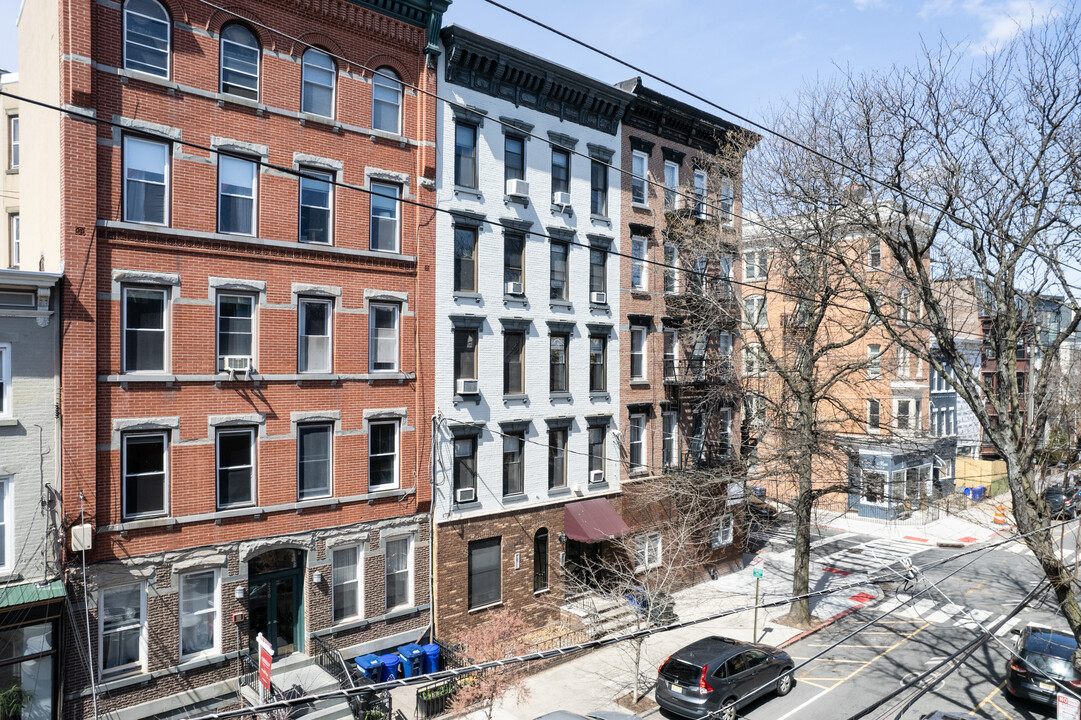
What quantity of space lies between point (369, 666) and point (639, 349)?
14.7 metres

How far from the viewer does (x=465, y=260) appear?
22.6 metres

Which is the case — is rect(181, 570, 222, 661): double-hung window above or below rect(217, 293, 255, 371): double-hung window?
below

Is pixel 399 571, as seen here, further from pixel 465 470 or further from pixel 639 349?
pixel 639 349

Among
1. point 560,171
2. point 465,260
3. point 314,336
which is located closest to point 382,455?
point 314,336

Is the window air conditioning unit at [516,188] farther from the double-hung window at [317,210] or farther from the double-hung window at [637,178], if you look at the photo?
the double-hung window at [317,210]

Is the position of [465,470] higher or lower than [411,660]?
higher

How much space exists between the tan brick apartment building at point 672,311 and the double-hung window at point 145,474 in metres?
15.4

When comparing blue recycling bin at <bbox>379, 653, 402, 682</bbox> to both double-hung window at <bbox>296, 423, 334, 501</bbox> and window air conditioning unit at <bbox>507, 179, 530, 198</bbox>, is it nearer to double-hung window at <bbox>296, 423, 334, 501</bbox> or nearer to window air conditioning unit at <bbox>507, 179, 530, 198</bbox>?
double-hung window at <bbox>296, 423, 334, 501</bbox>

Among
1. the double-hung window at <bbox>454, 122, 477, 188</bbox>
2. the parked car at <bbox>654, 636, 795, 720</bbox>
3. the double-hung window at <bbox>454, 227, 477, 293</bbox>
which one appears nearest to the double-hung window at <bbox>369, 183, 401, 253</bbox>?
the double-hung window at <bbox>454, 227, 477, 293</bbox>

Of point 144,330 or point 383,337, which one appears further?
point 383,337

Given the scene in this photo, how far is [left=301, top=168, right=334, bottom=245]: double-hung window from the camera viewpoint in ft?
63.3

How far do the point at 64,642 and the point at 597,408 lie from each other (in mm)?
16666

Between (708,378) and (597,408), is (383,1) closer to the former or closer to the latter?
(597,408)

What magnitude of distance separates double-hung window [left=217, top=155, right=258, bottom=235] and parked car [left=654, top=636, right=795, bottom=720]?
15036 mm
